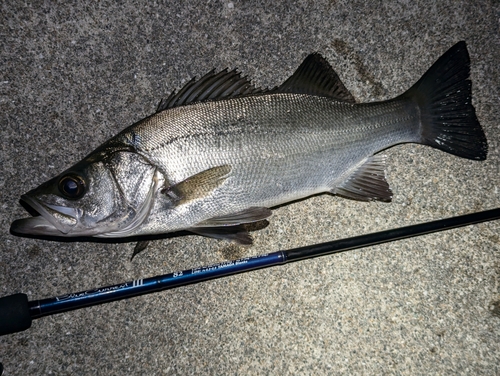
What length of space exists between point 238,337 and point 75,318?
86cm

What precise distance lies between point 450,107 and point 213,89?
1189mm

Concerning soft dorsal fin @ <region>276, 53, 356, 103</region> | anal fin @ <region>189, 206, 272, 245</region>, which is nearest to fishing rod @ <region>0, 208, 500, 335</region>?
anal fin @ <region>189, 206, 272, 245</region>

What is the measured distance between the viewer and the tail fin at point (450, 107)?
5.90 ft

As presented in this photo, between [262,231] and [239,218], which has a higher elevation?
[239,218]

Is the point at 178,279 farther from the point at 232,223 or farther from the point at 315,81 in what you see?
the point at 315,81

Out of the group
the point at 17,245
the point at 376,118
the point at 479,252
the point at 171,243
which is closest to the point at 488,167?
the point at 479,252

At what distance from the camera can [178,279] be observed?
5.65ft

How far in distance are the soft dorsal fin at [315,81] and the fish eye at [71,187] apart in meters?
1.03

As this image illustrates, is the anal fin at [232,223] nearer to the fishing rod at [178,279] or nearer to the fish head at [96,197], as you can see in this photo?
the fishing rod at [178,279]

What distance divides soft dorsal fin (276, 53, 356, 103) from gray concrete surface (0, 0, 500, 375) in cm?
23

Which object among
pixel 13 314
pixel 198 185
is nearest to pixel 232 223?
pixel 198 185

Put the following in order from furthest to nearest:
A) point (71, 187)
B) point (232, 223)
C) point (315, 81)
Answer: point (315, 81)
point (232, 223)
point (71, 187)

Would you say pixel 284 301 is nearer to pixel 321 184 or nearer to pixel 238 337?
pixel 238 337

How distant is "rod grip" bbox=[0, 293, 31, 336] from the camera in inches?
64.4
